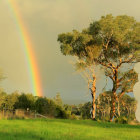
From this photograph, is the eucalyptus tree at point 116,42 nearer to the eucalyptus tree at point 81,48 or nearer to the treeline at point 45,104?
the eucalyptus tree at point 81,48

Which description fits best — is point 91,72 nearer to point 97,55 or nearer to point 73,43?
point 97,55

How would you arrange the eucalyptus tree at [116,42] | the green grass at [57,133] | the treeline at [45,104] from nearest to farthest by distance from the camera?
1. the green grass at [57,133]
2. the eucalyptus tree at [116,42]
3. the treeline at [45,104]

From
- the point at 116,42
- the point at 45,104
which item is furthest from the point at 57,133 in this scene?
the point at 45,104

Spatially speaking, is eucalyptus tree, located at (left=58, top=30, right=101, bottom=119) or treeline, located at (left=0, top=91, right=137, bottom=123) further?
treeline, located at (left=0, top=91, right=137, bottom=123)

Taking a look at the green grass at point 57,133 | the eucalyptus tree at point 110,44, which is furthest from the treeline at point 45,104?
the green grass at point 57,133

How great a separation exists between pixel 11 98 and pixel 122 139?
143ft

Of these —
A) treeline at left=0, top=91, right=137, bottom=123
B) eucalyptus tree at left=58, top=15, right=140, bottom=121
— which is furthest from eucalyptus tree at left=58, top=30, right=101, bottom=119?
treeline at left=0, top=91, right=137, bottom=123

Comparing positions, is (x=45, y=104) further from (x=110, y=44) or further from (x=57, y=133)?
(x=57, y=133)

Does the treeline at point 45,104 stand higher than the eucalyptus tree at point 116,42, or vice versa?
the eucalyptus tree at point 116,42

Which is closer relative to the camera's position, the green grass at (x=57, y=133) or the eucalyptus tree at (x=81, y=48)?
the green grass at (x=57, y=133)

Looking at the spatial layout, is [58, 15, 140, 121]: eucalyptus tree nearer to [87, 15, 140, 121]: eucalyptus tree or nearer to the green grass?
[87, 15, 140, 121]: eucalyptus tree

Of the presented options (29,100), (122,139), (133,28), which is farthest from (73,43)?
(122,139)

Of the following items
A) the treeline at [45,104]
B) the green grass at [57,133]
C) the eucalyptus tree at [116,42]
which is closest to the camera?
the green grass at [57,133]

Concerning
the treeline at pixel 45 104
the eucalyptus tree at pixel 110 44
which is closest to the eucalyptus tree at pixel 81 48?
the eucalyptus tree at pixel 110 44
